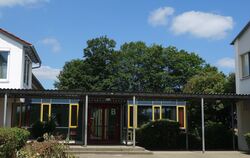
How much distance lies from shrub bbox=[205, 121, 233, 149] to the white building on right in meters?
1.13

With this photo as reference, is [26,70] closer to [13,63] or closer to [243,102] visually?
[13,63]

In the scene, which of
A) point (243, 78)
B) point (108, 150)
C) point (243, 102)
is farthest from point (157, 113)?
point (108, 150)

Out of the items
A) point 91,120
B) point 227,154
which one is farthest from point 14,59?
point 227,154

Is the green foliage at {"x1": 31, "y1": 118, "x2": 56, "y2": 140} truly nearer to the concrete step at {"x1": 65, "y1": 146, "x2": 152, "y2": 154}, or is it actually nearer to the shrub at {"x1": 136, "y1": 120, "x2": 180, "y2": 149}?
the concrete step at {"x1": 65, "y1": 146, "x2": 152, "y2": 154}

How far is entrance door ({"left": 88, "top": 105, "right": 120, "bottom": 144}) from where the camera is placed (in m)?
21.7

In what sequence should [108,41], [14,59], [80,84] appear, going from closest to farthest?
[14,59] < [80,84] < [108,41]

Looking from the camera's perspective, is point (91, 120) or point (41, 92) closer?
point (41, 92)

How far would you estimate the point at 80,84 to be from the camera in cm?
4847

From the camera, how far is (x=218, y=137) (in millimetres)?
22406

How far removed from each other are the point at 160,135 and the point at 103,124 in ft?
10.6

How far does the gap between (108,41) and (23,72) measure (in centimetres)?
3280

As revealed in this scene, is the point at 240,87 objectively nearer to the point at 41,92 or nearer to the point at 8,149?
the point at 41,92

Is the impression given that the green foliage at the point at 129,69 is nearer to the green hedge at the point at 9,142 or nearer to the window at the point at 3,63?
→ the window at the point at 3,63

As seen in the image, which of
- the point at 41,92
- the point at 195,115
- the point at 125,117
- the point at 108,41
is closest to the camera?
the point at 41,92
